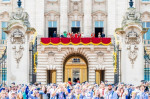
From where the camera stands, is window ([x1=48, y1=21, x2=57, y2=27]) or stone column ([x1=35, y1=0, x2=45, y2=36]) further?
window ([x1=48, y1=21, x2=57, y2=27])

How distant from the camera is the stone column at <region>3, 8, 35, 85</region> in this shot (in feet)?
95.7

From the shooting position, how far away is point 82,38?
5203cm

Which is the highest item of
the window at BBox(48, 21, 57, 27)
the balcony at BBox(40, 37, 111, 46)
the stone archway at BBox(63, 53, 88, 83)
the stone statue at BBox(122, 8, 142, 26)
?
the window at BBox(48, 21, 57, 27)

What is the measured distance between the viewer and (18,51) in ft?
96.1

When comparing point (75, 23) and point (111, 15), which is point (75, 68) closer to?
point (75, 23)

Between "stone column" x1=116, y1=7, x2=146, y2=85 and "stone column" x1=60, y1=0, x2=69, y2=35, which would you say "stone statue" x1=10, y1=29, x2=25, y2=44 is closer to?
"stone column" x1=116, y1=7, x2=146, y2=85

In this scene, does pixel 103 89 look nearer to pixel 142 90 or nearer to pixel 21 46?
pixel 142 90

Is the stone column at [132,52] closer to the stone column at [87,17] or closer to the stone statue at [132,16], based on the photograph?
the stone statue at [132,16]

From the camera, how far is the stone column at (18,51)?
29172 millimetres

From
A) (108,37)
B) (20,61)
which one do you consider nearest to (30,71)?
(20,61)

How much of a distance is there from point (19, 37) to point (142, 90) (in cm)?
1145

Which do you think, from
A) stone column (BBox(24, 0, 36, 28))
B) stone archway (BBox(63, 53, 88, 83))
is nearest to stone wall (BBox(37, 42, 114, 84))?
stone column (BBox(24, 0, 36, 28))

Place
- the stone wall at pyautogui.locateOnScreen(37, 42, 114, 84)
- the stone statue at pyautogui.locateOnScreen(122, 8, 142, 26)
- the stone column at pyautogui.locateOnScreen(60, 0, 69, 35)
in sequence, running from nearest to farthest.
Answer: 1. the stone statue at pyautogui.locateOnScreen(122, 8, 142, 26)
2. the stone wall at pyautogui.locateOnScreen(37, 42, 114, 84)
3. the stone column at pyautogui.locateOnScreen(60, 0, 69, 35)

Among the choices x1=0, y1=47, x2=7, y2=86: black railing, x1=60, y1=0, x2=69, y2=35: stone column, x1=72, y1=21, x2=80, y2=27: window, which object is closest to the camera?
x1=0, y1=47, x2=7, y2=86: black railing
